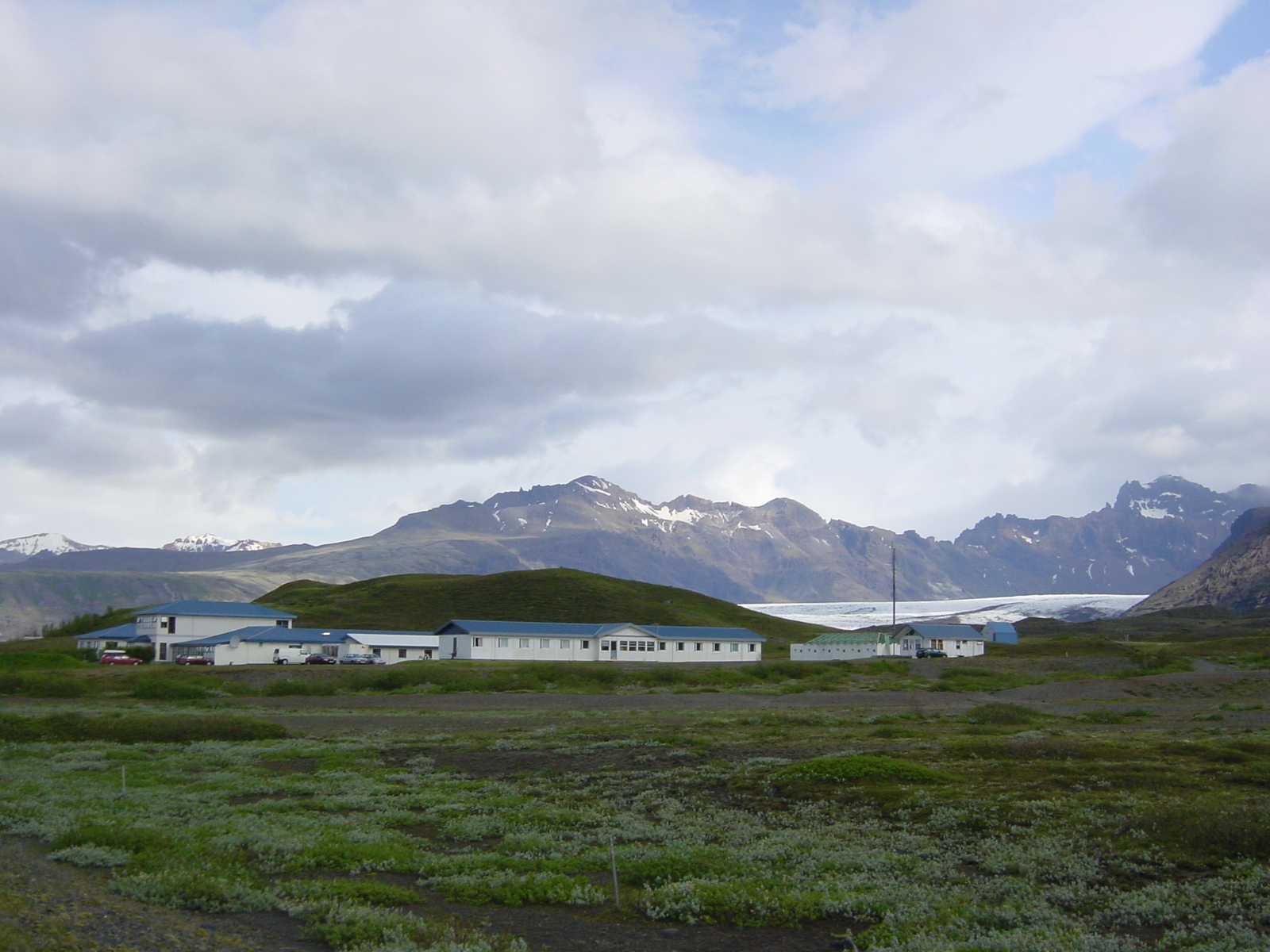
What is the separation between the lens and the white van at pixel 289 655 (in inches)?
3620

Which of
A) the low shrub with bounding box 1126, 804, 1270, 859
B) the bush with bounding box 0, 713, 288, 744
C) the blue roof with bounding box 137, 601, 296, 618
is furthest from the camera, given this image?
the blue roof with bounding box 137, 601, 296, 618

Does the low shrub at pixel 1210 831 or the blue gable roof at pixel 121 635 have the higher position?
the low shrub at pixel 1210 831

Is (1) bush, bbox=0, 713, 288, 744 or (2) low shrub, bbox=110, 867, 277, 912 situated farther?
(1) bush, bbox=0, 713, 288, 744

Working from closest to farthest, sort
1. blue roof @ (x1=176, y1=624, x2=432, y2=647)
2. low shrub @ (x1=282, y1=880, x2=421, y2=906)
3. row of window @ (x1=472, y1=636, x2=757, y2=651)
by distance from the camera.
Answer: low shrub @ (x1=282, y1=880, x2=421, y2=906), blue roof @ (x1=176, y1=624, x2=432, y2=647), row of window @ (x1=472, y1=636, x2=757, y2=651)

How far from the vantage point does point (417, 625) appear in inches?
5271

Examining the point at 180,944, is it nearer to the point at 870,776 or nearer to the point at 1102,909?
the point at 1102,909

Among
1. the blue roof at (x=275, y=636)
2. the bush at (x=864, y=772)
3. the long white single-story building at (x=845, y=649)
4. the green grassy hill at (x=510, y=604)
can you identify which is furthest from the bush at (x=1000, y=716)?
the green grassy hill at (x=510, y=604)

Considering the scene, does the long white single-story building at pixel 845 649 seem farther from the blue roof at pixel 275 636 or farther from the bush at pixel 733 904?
the bush at pixel 733 904

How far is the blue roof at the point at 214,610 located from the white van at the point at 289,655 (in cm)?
1064

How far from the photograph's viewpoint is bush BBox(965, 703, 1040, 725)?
4000cm

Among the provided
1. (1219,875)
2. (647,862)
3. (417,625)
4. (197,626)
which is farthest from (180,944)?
(417,625)

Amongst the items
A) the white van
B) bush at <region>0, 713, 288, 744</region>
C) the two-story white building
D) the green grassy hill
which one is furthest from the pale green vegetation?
the green grassy hill

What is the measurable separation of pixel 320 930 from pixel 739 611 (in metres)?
167

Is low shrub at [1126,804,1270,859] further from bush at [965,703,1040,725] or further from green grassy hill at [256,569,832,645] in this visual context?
green grassy hill at [256,569,832,645]
